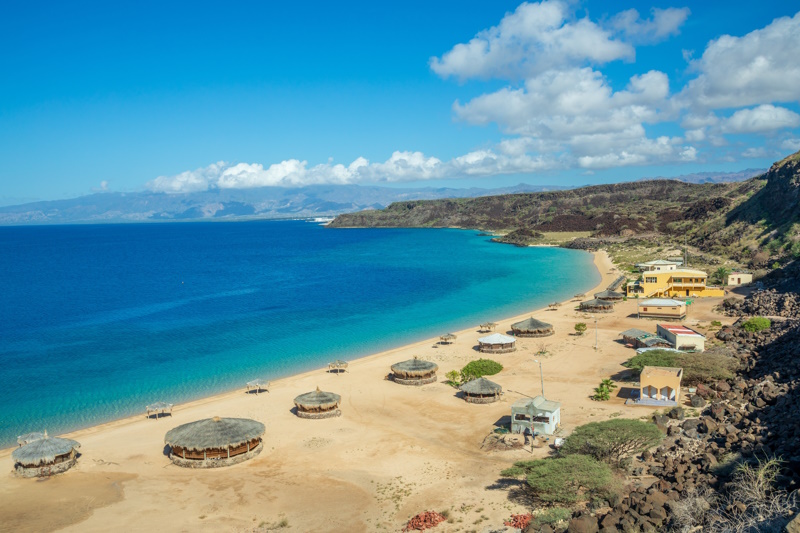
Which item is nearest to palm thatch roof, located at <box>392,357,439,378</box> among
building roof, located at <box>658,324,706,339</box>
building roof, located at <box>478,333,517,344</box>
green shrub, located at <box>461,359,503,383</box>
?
green shrub, located at <box>461,359,503,383</box>

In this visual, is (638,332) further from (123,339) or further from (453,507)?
(123,339)

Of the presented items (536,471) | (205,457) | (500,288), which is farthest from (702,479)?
(500,288)

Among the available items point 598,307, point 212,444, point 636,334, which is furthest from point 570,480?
point 598,307

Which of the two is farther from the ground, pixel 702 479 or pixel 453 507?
pixel 702 479

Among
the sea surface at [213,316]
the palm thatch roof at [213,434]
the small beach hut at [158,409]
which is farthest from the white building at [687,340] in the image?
the small beach hut at [158,409]

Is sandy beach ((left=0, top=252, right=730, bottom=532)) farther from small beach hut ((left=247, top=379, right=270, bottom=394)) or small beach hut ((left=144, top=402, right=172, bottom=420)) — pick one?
small beach hut ((left=247, top=379, right=270, bottom=394))

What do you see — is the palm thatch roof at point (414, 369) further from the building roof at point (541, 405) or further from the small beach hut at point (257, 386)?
the building roof at point (541, 405)
